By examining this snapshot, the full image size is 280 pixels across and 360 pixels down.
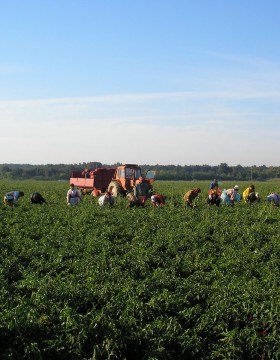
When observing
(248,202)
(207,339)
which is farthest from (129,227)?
(248,202)

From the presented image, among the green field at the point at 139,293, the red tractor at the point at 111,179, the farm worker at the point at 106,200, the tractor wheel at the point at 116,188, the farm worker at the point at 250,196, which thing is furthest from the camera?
the red tractor at the point at 111,179

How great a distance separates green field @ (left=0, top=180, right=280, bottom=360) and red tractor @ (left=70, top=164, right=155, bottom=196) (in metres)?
11.8

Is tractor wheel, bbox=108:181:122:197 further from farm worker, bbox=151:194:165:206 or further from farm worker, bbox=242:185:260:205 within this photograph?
farm worker, bbox=242:185:260:205

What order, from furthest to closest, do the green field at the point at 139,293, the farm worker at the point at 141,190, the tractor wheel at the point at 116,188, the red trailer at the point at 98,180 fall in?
the red trailer at the point at 98,180 < the tractor wheel at the point at 116,188 < the farm worker at the point at 141,190 < the green field at the point at 139,293

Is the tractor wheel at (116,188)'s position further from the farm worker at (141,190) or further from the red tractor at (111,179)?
the farm worker at (141,190)

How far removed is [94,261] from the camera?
32.5 ft

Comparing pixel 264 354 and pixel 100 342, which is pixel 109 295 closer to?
pixel 100 342

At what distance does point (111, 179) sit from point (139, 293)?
23091mm

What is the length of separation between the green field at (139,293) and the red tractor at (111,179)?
38.6 feet

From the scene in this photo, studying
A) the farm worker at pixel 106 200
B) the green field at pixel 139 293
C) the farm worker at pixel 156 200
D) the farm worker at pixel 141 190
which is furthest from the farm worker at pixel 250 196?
the green field at pixel 139 293

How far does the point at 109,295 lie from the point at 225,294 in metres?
1.92

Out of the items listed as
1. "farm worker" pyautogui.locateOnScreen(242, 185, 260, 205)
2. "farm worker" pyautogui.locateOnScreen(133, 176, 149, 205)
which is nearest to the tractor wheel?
"farm worker" pyautogui.locateOnScreen(133, 176, 149, 205)

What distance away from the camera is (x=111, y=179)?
3062cm

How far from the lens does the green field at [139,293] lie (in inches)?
240
